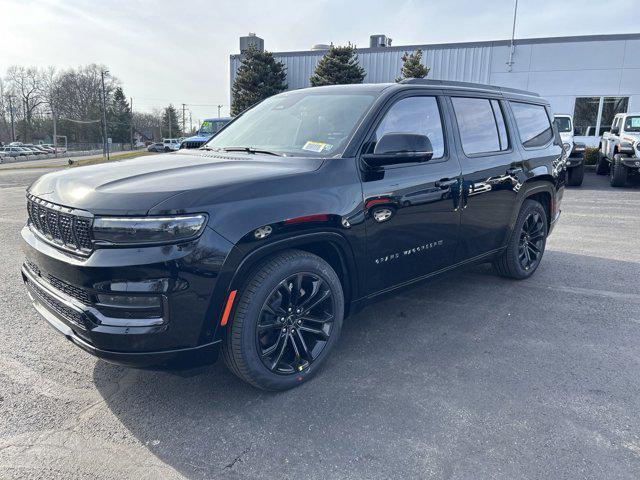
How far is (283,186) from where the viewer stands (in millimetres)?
2643

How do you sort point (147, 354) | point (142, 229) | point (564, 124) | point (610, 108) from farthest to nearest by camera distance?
point (610, 108) < point (564, 124) < point (147, 354) < point (142, 229)

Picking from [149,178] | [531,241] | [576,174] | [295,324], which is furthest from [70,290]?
[576,174]

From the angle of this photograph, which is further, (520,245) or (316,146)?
(520,245)

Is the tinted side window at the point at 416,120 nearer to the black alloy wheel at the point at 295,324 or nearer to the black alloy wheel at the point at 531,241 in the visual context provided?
the black alloy wheel at the point at 295,324

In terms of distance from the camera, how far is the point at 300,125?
351 cm

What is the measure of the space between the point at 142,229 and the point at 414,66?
836 inches

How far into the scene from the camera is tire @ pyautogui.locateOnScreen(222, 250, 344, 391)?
2555 mm

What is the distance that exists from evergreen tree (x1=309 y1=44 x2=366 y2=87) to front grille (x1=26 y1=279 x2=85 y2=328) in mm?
21296

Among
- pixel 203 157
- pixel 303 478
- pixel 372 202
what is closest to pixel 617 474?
pixel 303 478

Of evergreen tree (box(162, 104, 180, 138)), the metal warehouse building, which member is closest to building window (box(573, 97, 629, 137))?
the metal warehouse building

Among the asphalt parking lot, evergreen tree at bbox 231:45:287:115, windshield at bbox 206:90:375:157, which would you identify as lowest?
the asphalt parking lot

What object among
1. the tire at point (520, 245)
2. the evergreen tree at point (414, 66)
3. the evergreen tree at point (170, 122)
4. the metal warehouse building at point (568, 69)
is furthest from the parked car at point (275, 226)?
the evergreen tree at point (170, 122)

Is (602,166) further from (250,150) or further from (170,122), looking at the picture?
(170,122)

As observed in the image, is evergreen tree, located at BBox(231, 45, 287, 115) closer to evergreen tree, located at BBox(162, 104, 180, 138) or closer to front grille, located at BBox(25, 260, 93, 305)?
front grille, located at BBox(25, 260, 93, 305)
